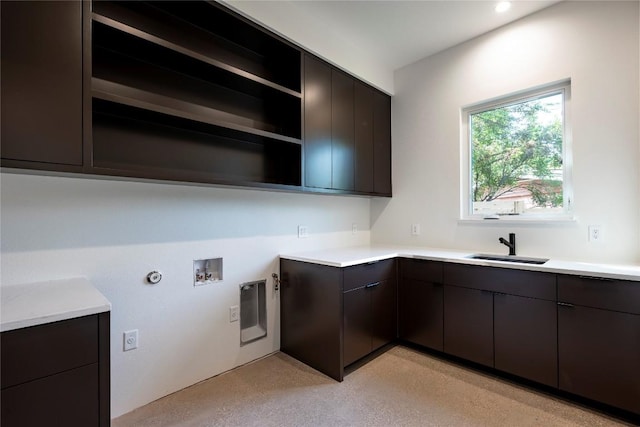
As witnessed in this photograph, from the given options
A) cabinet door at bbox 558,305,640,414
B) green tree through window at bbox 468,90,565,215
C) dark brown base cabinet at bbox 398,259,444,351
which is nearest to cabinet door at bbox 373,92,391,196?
green tree through window at bbox 468,90,565,215

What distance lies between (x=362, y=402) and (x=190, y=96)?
2.36m

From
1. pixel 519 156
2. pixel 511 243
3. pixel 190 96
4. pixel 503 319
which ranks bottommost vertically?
pixel 503 319

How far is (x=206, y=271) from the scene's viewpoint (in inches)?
85.4

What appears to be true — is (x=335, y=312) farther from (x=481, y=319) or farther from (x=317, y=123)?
(x=317, y=123)

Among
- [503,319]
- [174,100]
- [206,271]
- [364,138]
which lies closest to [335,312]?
[206,271]

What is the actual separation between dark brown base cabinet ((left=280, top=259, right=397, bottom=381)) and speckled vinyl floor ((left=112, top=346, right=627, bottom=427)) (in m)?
0.16

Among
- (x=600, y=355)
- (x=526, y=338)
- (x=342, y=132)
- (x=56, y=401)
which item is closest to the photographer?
(x=56, y=401)

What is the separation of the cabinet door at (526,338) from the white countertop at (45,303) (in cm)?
237

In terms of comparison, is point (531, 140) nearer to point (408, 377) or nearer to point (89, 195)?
point (408, 377)

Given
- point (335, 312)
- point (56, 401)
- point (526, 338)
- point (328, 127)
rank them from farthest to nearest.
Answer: point (328, 127)
point (335, 312)
point (526, 338)
point (56, 401)

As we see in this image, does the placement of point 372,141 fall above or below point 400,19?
below

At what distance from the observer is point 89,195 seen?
5.43 feet

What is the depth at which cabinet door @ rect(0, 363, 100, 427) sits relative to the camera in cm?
98

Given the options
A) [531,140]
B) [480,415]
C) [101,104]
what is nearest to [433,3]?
[531,140]
